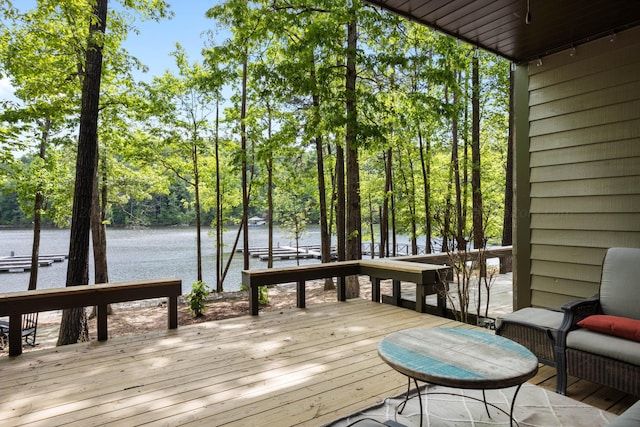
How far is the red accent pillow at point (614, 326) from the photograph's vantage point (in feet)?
7.22

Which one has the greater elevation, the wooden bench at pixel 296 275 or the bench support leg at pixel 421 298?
the wooden bench at pixel 296 275

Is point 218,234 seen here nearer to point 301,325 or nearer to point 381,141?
point 381,141

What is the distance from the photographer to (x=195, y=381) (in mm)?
2559

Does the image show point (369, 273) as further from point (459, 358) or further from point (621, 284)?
point (459, 358)

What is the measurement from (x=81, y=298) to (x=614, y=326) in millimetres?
3993

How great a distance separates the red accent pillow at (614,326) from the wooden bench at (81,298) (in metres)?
3.35

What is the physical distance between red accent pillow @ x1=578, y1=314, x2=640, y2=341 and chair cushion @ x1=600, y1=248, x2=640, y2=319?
0.30m

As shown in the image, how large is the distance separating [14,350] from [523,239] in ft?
15.5

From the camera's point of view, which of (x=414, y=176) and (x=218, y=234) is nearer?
(x=218, y=234)

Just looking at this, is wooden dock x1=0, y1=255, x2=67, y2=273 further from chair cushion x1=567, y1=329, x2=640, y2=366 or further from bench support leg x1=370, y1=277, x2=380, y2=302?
chair cushion x1=567, y1=329, x2=640, y2=366

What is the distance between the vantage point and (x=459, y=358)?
188cm

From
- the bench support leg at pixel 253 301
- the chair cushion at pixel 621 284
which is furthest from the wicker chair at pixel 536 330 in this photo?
the bench support leg at pixel 253 301

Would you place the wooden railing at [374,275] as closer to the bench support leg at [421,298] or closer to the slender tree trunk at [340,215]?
the bench support leg at [421,298]

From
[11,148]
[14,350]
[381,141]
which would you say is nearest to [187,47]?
[11,148]
